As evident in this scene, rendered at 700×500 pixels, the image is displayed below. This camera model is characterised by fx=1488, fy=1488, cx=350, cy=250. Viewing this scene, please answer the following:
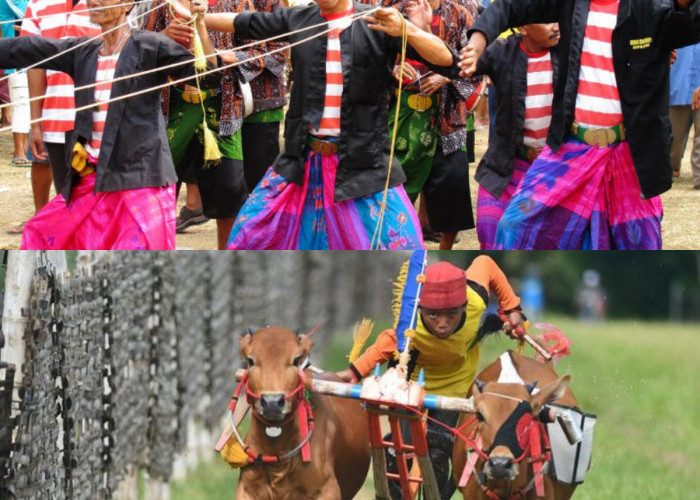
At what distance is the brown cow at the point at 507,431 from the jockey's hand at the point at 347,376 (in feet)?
1.34

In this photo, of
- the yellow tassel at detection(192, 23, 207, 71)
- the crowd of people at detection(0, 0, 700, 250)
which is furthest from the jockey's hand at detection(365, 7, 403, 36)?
the yellow tassel at detection(192, 23, 207, 71)

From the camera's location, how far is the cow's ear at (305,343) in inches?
205

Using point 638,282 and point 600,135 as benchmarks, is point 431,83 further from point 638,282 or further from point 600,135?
point 638,282

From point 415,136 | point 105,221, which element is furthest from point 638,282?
point 415,136

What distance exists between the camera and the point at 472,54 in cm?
620

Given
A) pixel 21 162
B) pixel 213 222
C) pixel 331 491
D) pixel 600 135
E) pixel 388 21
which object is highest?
pixel 388 21

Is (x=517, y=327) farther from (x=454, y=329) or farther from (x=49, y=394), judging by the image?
(x=49, y=394)

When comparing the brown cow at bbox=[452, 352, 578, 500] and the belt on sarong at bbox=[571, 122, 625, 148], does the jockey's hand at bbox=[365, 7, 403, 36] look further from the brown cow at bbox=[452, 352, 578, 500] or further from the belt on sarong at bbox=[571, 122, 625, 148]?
the brown cow at bbox=[452, 352, 578, 500]

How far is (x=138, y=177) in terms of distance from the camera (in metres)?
6.57

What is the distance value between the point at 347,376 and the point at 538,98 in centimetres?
266

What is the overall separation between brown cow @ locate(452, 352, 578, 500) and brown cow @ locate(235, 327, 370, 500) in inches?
14.9

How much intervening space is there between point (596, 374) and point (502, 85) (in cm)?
269

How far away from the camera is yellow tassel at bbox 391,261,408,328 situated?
525 centimetres

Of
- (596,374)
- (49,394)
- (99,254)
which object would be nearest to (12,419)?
(49,394)
